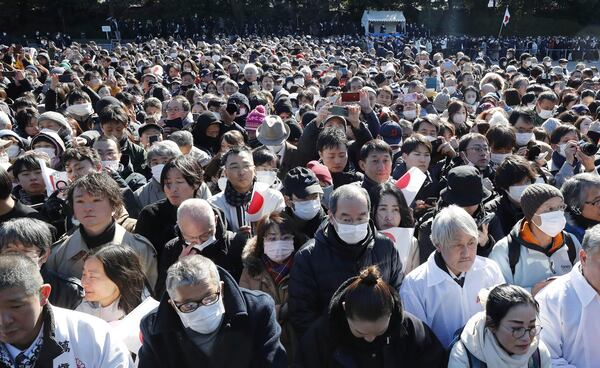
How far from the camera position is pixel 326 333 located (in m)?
2.81

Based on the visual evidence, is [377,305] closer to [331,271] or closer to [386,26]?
[331,271]

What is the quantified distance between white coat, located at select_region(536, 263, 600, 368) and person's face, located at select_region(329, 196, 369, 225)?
1035 mm

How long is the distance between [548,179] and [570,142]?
30.9 inches

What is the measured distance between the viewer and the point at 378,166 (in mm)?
4602

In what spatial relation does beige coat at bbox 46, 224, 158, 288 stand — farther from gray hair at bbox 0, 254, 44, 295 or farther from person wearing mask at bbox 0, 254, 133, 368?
gray hair at bbox 0, 254, 44, 295

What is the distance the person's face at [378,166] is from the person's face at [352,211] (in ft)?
4.30

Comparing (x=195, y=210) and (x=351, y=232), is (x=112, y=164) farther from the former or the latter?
(x=351, y=232)

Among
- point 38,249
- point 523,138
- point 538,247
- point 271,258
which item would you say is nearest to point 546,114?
point 523,138

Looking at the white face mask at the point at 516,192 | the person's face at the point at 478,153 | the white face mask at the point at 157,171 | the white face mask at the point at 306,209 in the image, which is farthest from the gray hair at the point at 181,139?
the white face mask at the point at 516,192

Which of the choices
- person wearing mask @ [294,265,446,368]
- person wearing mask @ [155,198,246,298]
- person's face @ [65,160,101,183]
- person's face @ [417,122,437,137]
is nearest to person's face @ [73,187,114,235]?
person wearing mask @ [155,198,246,298]

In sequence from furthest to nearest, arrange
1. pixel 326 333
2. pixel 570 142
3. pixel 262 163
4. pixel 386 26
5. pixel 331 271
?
pixel 386 26 < pixel 570 142 < pixel 262 163 < pixel 331 271 < pixel 326 333

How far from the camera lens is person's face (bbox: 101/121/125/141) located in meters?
6.32

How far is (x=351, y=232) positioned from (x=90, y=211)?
5.34 ft

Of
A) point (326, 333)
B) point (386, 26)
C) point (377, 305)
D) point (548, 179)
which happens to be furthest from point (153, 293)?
point (386, 26)
